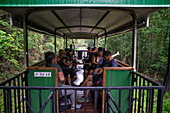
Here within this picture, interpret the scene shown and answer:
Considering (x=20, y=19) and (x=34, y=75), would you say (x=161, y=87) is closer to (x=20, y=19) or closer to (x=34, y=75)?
(x=34, y=75)

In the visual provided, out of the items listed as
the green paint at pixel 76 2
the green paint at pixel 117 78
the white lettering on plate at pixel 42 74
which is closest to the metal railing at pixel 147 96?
the green paint at pixel 117 78

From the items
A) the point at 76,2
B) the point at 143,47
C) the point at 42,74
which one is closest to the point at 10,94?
the point at 42,74

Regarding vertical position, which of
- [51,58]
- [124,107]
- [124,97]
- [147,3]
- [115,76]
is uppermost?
[147,3]

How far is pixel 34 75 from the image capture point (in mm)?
2852

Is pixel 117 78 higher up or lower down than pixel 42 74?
lower down

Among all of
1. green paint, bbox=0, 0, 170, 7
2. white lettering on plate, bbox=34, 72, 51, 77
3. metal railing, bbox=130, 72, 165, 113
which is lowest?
metal railing, bbox=130, 72, 165, 113

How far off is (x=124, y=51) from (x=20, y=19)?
16.9m

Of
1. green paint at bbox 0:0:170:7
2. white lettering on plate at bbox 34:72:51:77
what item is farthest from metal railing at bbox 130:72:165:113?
white lettering on plate at bbox 34:72:51:77

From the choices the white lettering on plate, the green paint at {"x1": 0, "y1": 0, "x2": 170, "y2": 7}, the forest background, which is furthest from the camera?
the forest background

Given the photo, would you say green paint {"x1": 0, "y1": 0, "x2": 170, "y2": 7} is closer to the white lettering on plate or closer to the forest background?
the white lettering on plate

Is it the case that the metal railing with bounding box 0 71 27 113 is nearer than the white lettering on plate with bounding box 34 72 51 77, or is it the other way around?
the metal railing with bounding box 0 71 27 113

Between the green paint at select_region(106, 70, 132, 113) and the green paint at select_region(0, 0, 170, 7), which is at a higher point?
the green paint at select_region(0, 0, 170, 7)

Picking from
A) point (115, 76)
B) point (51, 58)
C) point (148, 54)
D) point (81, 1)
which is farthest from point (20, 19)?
point (148, 54)

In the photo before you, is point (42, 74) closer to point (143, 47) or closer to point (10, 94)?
point (10, 94)
